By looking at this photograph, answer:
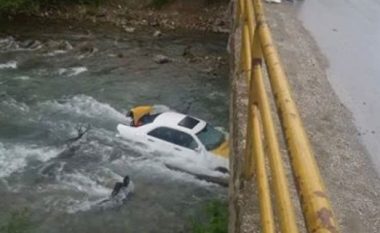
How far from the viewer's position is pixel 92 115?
16625 millimetres


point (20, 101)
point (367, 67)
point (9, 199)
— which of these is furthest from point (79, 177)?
point (367, 67)

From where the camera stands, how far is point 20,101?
1694cm

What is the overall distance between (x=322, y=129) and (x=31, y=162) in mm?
8673

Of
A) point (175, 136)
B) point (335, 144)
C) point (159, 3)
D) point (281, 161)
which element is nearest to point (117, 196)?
point (175, 136)

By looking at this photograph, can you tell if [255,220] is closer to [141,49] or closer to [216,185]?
[216,185]

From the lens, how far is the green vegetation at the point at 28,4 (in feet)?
82.1

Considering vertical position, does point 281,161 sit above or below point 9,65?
above

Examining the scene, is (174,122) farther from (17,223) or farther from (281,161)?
(281,161)

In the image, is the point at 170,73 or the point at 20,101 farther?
the point at 170,73

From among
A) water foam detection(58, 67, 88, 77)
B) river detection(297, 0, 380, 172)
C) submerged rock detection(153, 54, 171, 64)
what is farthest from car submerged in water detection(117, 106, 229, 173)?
submerged rock detection(153, 54, 171, 64)

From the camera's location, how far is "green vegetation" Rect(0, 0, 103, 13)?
2502 cm

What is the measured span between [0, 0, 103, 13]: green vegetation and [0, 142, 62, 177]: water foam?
1234cm

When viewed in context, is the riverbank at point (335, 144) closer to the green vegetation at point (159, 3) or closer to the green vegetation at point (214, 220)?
the green vegetation at point (214, 220)

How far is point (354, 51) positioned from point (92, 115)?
Answer: 25.1 feet
